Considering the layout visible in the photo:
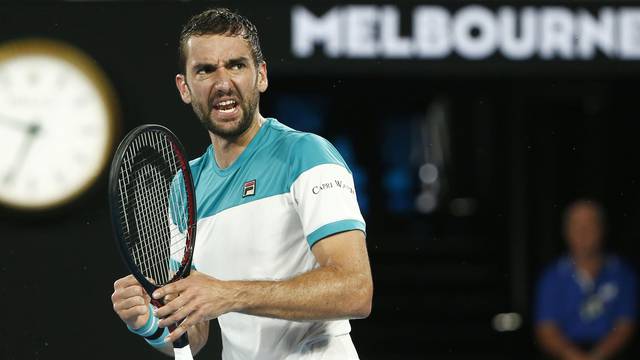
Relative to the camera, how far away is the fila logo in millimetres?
2748

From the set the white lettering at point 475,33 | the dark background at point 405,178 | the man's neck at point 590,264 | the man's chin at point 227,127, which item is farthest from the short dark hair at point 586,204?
the man's chin at point 227,127

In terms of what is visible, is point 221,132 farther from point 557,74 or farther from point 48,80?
point 557,74

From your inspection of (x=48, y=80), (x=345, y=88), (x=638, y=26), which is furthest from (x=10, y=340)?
(x=638, y=26)

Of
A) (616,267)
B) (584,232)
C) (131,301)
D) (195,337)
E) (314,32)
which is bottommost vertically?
(616,267)

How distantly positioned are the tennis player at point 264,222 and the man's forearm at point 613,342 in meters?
3.22

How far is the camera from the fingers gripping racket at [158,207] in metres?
2.81

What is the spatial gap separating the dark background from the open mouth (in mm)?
2306

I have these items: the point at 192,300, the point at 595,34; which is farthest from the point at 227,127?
the point at 595,34

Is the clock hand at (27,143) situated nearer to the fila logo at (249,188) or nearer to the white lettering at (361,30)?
the white lettering at (361,30)

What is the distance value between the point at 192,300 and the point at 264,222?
442 mm

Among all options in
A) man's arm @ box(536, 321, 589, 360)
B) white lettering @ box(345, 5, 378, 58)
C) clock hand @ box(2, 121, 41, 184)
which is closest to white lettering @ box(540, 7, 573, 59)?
white lettering @ box(345, 5, 378, 58)

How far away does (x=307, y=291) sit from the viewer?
2.47m

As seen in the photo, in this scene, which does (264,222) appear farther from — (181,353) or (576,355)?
(576,355)

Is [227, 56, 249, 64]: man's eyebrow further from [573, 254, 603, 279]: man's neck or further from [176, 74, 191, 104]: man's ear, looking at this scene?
[573, 254, 603, 279]: man's neck
